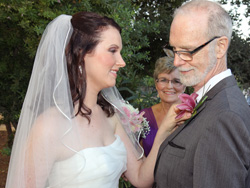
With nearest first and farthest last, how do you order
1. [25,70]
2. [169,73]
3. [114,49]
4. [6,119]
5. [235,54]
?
[114,49] → [169,73] → [25,70] → [6,119] → [235,54]

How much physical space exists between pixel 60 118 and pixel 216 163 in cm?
122

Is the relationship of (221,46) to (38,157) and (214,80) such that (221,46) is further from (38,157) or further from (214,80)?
(38,157)

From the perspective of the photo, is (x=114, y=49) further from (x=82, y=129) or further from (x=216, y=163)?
(x=216, y=163)

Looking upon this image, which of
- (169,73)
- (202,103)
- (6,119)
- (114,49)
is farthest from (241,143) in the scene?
(6,119)

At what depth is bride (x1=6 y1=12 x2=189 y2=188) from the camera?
197cm

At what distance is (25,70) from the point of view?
421 centimetres

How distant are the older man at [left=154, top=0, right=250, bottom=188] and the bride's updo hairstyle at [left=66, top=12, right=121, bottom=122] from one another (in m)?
0.66

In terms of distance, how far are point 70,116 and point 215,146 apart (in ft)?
3.78

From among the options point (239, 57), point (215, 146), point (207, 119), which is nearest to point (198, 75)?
point (207, 119)

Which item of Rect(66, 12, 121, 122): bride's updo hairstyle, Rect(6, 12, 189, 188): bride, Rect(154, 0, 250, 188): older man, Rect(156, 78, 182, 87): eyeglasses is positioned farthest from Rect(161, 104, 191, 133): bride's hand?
Rect(156, 78, 182, 87): eyeglasses

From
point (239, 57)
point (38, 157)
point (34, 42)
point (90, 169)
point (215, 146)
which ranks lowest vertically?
point (239, 57)

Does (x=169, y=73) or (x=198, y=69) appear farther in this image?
(x=169, y=73)

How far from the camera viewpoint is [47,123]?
201 centimetres

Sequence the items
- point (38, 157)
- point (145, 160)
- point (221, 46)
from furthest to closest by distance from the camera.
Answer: point (145, 160)
point (38, 157)
point (221, 46)
